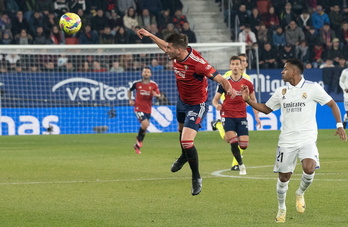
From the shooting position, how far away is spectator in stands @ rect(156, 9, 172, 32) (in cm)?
3403

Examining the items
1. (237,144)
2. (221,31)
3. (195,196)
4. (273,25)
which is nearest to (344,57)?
(273,25)

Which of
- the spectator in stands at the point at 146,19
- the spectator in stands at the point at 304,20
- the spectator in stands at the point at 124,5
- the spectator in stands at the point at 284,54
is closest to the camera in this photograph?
the spectator in stands at the point at 284,54

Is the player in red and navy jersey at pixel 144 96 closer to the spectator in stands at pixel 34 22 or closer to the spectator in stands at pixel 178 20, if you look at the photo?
the spectator in stands at pixel 34 22

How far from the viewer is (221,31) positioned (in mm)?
36906

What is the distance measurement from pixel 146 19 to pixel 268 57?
5031 millimetres

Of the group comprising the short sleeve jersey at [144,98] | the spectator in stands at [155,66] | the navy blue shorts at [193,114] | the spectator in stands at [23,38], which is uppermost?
the spectator in stands at [23,38]

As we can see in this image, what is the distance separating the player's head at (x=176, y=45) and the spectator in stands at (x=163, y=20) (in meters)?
21.6

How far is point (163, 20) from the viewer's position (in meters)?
34.2

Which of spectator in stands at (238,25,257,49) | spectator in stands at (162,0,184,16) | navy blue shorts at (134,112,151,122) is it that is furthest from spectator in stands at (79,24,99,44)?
navy blue shorts at (134,112,151,122)

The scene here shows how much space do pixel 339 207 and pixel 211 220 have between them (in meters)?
1.98

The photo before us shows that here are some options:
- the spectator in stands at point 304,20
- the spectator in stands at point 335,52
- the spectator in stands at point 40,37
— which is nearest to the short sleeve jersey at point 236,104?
the spectator in stands at point 40,37

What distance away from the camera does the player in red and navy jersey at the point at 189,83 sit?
12492 mm

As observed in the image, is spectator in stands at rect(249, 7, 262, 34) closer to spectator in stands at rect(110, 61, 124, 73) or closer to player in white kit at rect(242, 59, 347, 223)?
spectator in stands at rect(110, 61, 124, 73)

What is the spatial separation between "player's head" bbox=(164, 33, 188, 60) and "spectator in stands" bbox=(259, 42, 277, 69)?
68.2 feet
